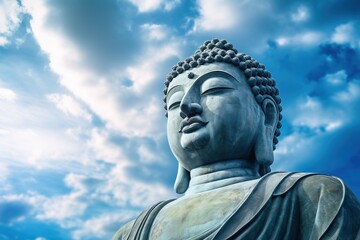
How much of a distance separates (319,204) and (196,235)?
4.82 ft

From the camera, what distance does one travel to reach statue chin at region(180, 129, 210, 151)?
6.82 metres

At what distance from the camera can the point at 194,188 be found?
6.97 metres

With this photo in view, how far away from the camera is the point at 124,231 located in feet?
23.8

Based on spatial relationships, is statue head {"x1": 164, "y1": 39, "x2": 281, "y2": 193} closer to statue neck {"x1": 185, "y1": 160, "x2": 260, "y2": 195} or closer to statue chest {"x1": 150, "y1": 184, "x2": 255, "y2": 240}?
statue neck {"x1": 185, "y1": 160, "x2": 260, "y2": 195}

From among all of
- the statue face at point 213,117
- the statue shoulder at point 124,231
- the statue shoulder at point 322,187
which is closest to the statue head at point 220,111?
the statue face at point 213,117

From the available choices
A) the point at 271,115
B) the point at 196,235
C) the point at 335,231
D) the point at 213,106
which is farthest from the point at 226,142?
the point at 335,231

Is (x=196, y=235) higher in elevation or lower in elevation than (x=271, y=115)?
lower

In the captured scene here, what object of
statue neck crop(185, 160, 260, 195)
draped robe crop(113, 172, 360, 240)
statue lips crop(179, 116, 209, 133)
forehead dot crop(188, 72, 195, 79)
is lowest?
draped robe crop(113, 172, 360, 240)

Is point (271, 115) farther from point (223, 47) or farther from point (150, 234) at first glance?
point (150, 234)

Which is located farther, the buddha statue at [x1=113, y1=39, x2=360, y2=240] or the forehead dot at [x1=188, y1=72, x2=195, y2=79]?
the forehead dot at [x1=188, y1=72, x2=195, y2=79]

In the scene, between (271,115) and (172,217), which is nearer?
(172,217)

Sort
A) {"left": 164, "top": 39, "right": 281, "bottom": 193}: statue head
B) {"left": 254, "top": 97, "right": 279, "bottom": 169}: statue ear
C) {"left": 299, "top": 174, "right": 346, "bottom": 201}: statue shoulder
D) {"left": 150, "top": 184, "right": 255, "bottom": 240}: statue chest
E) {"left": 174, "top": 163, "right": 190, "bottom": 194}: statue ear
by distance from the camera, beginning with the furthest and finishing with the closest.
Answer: {"left": 174, "top": 163, "right": 190, "bottom": 194}: statue ear < {"left": 254, "top": 97, "right": 279, "bottom": 169}: statue ear < {"left": 164, "top": 39, "right": 281, "bottom": 193}: statue head < {"left": 150, "top": 184, "right": 255, "bottom": 240}: statue chest < {"left": 299, "top": 174, "right": 346, "bottom": 201}: statue shoulder

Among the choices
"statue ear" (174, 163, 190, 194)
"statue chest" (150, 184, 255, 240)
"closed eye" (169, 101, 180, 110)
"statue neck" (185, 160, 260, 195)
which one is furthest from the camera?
"statue ear" (174, 163, 190, 194)

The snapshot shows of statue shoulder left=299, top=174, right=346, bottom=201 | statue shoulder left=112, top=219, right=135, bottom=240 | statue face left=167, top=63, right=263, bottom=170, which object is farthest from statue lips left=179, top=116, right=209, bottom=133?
statue shoulder left=299, top=174, right=346, bottom=201
